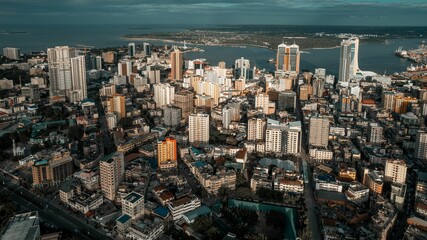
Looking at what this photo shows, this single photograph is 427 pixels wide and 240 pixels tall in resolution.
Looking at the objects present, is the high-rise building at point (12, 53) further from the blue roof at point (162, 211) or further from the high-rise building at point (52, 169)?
the blue roof at point (162, 211)

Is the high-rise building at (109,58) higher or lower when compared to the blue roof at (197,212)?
higher

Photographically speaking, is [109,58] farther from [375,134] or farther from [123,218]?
[123,218]

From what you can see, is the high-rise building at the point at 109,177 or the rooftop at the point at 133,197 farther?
the high-rise building at the point at 109,177

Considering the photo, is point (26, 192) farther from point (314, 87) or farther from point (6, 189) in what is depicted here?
point (314, 87)

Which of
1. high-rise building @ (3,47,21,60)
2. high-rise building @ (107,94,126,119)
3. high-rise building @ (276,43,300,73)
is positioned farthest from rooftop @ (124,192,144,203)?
high-rise building @ (3,47,21,60)

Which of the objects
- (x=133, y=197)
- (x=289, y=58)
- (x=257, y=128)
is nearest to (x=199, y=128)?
(x=257, y=128)

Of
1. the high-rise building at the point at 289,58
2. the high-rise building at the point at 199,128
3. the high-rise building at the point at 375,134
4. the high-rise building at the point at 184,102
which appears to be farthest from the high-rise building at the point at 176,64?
the high-rise building at the point at 375,134
